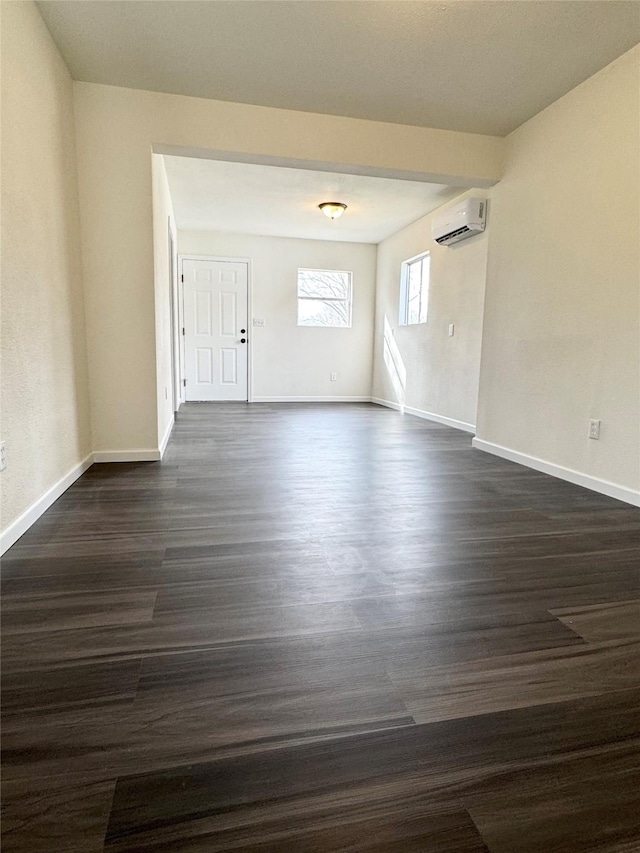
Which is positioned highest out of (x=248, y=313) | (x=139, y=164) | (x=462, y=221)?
(x=462, y=221)

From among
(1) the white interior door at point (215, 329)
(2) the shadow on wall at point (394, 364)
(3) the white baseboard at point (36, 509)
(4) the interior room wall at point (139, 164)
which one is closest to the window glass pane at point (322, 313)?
(2) the shadow on wall at point (394, 364)

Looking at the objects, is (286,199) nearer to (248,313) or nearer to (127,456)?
(248,313)

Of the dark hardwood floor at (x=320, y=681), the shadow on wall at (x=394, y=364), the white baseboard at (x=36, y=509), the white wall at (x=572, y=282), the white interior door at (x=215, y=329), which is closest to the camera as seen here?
the dark hardwood floor at (x=320, y=681)

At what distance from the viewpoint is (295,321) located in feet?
22.7

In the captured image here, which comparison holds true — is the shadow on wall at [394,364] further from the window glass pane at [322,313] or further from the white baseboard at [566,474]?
the white baseboard at [566,474]

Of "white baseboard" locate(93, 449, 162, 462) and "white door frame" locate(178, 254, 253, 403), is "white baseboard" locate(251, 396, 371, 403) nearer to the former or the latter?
"white door frame" locate(178, 254, 253, 403)

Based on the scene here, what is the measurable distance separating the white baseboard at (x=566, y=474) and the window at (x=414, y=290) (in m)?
2.42

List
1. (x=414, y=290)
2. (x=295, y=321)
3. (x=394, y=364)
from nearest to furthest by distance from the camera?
1. (x=414, y=290)
2. (x=394, y=364)
3. (x=295, y=321)

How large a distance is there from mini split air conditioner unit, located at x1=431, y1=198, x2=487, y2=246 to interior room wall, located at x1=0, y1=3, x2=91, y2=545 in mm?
3245

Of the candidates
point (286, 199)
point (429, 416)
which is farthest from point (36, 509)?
point (429, 416)

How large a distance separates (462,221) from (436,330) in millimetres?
1274

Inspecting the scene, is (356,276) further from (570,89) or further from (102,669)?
(102,669)

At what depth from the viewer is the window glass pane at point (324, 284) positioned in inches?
272

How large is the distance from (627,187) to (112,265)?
3.09 metres
